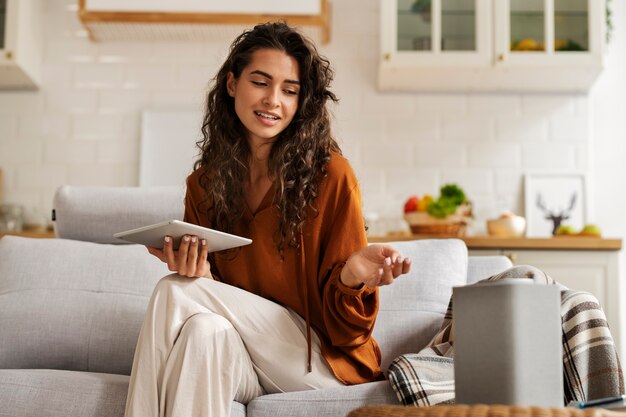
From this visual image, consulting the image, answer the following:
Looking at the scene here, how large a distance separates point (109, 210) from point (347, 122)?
2013 mm

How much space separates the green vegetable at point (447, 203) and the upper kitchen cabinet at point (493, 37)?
0.61 metres

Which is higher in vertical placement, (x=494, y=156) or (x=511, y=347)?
(x=494, y=156)

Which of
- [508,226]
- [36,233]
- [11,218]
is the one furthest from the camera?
[11,218]

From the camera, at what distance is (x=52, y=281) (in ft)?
7.81

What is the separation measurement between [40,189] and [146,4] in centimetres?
114

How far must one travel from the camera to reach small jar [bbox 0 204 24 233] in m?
4.17

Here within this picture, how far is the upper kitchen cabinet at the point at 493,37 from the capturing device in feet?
12.7

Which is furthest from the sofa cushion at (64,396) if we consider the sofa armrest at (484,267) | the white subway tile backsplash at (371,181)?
the white subway tile backsplash at (371,181)

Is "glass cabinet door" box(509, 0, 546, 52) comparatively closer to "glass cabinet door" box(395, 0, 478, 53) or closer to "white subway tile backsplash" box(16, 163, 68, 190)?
"glass cabinet door" box(395, 0, 478, 53)

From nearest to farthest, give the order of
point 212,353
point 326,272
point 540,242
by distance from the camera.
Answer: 1. point 212,353
2. point 326,272
3. point 540,242

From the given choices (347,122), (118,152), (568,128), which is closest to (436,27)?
(347,122)

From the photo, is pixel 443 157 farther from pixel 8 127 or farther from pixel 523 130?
pixel 8 127

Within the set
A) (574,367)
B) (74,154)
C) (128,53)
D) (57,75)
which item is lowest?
(574,367)

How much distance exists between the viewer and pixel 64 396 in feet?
6.15
